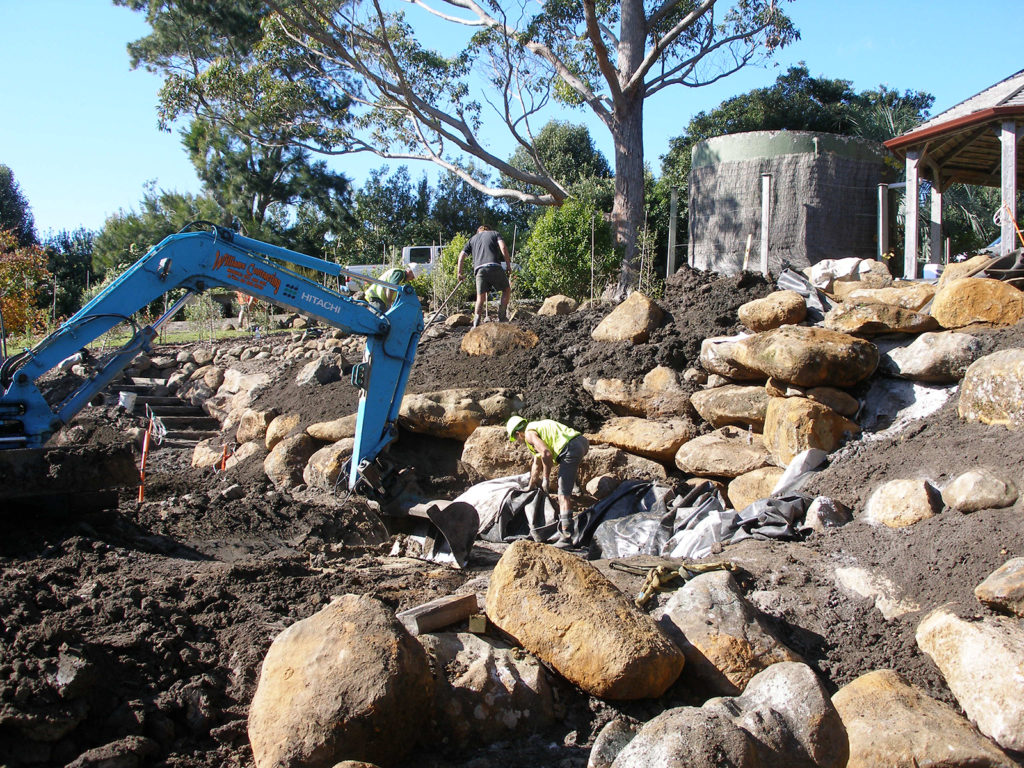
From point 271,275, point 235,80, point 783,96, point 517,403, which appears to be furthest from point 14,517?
point 783,96

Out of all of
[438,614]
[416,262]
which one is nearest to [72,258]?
[416,262]

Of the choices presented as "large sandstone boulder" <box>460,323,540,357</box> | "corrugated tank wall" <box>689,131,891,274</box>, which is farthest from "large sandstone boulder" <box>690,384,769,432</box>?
"corrugated tank wall" <box>689,131,891,274</box>

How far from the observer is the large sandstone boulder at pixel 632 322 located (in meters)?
9.10

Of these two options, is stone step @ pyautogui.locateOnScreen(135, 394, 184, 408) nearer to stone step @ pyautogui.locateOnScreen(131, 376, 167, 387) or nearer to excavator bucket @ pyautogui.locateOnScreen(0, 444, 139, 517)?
stone step @ pyautogui.locateOnScreen(131, 376, 167, 387)

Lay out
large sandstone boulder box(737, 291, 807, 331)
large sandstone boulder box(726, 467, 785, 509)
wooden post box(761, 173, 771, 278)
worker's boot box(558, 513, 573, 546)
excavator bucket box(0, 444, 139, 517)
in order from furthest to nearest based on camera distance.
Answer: wooden post box(761, 173, 771, 278)
large sandstone boulder box(737, 291, 807, 331)
worker's boot box(558, 513, 573, 546)
large sandstone boulder box(726, 467, 785, 509)
excavator bucket box(0, 444, 139, 517)

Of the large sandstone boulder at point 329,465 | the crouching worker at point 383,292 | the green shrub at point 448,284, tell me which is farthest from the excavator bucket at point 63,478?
the green shrub at point 448,284

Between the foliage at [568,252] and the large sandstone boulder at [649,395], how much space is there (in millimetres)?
5391

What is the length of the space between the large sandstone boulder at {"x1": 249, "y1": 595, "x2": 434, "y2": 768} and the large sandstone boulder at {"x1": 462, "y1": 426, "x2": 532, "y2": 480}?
182 inches

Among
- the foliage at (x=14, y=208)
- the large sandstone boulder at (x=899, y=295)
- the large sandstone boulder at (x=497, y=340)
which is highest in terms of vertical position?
the foliage at (x=14, y=208)

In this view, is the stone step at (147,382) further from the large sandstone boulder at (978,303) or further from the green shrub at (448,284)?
the large sandstone boulder at (978,303)

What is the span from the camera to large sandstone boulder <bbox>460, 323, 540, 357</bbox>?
32.2 ft

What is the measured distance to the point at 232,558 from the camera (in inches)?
243

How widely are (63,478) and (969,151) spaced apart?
38.2 feet

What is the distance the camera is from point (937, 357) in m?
6.84
